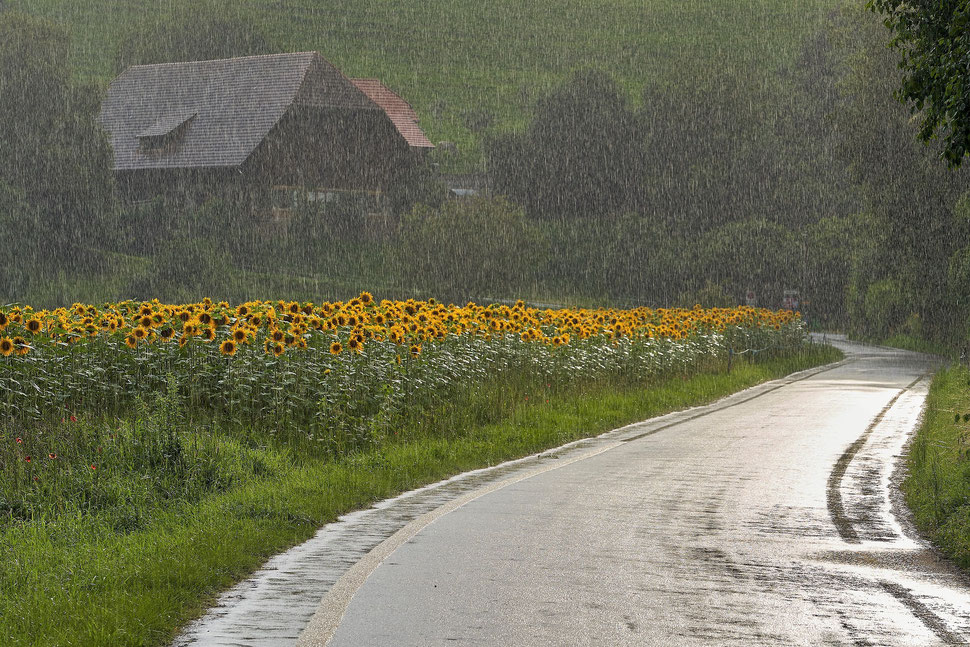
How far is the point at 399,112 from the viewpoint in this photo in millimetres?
87875

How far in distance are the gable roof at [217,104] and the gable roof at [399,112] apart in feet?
20.9

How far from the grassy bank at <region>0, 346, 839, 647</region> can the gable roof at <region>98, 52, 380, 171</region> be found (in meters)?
56.9

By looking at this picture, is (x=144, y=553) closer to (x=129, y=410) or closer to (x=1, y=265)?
(x=129, y=410)

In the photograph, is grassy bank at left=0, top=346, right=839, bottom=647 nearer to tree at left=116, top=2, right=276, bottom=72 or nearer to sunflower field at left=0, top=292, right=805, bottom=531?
sunflower field at left=0, top=292, right=805, bottom=531

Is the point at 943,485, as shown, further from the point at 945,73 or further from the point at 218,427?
the point at 218,427

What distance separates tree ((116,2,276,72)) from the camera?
10275cm

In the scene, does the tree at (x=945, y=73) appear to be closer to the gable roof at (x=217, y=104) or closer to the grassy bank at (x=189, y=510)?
the grassy bank at (x=189, y=510)

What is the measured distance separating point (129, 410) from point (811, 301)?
7054cm

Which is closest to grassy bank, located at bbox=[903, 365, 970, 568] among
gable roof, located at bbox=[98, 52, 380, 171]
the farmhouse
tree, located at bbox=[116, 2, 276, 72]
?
the farmhouse

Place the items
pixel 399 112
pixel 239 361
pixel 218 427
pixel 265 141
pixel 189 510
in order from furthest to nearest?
1. pixel 399 112
2. pixel 265 141
3. pixel 239 361
4. pixel 218 427
5. pixel 189 510

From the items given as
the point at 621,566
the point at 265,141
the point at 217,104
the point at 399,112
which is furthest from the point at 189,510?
the point at 399,112

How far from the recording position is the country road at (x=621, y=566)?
6.84m

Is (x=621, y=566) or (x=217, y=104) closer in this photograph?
(x=621, y=566)

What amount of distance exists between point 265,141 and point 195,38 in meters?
35.9
